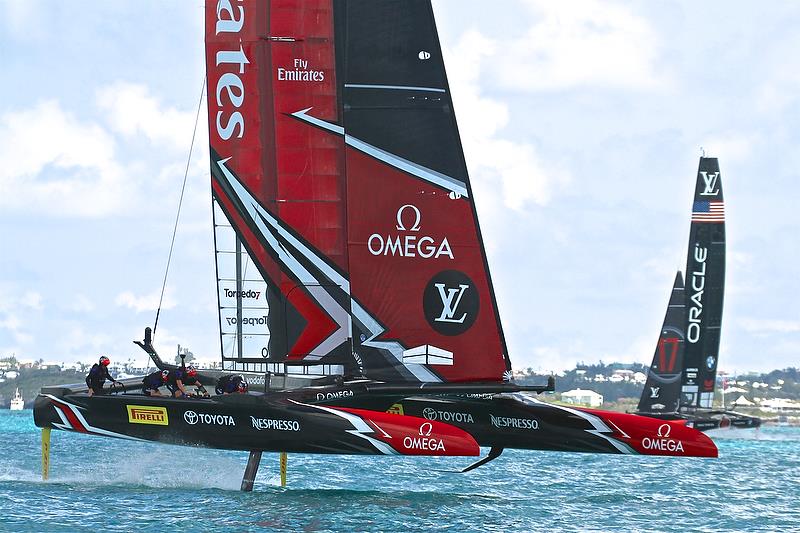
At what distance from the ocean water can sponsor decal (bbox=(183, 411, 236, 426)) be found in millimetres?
936

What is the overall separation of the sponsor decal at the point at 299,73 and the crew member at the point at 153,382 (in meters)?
4.18

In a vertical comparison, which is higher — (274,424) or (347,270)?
(347,270)

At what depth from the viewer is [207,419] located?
15219 millimetres

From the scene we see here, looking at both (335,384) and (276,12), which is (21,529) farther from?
(276,12)

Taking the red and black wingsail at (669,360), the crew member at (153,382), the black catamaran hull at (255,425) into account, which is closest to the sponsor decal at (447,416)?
the black catamaran hull at (255,425)

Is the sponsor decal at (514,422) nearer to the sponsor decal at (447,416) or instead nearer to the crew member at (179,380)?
the sponsor decal at (447,416)

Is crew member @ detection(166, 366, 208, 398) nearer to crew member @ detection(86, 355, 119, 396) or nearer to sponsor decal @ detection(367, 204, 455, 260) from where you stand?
crew member @ detection(86, 355, 119, 396)

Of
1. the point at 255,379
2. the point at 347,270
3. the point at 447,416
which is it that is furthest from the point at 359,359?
the point at 255,379

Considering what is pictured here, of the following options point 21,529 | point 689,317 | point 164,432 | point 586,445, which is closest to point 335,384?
point 164,432

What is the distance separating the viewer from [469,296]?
16.3 meters

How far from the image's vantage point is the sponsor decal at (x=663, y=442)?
1636 centimetres

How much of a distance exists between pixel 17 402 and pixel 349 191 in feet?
335

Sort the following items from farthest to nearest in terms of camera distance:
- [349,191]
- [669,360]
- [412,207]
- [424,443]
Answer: [669,360]
[349,191]
[412,207]
[424,443]

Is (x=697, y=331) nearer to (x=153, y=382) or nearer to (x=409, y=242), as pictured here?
(x=409, y=242)
